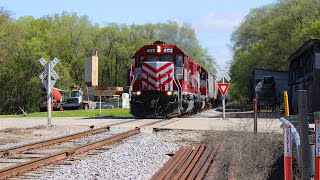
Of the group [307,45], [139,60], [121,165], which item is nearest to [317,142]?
[121,165]

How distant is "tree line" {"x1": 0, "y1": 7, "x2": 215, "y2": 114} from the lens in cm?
5462

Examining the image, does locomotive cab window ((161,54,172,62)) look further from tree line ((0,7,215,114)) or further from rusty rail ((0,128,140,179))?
tree line ((0,7,215,114))

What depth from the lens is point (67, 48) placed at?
60594mm

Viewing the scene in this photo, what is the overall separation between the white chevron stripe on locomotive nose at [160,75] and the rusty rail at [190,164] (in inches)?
461

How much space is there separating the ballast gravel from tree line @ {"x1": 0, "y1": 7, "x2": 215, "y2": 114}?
123ft

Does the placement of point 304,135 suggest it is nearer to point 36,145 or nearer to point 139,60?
point 36,145

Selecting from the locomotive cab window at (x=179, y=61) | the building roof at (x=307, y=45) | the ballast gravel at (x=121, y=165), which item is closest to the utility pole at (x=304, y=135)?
the ballast gravel at (x=121, y=165)

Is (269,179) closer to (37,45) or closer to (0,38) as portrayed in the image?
(0,38)

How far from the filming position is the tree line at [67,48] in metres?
54.6

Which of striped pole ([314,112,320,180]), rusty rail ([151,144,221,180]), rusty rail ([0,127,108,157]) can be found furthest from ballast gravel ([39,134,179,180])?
striped pole ([314,112,320,180])

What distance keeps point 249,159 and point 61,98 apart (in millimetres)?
48377

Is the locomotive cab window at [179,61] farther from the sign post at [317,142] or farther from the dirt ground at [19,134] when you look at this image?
the sign post at [317,142]

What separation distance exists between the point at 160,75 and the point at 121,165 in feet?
46.7

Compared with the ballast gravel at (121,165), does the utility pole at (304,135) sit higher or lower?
higher
